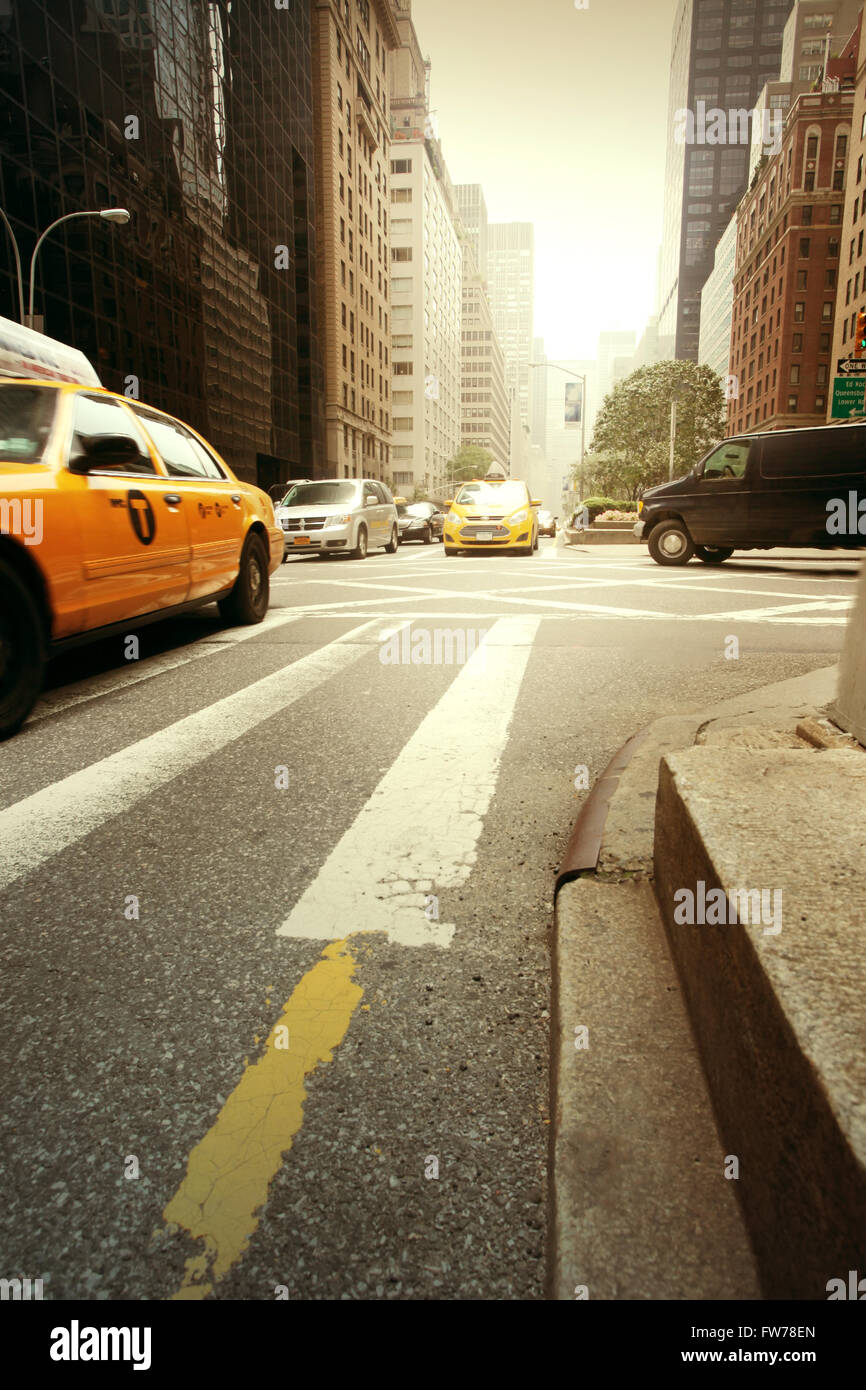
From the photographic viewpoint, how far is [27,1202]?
4.51 ft

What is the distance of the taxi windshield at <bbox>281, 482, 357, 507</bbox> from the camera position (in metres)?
18.6

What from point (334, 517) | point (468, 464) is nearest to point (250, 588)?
point (334, 517)

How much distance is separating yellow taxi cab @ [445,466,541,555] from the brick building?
2430 inches

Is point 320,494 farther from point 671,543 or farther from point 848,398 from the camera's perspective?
point 848,398

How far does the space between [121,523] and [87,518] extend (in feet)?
1.31

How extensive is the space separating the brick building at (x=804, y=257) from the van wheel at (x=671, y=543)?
6375cm

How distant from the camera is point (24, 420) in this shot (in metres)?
4.57

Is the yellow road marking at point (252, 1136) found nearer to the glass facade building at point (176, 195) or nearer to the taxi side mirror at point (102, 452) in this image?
the taxi side mirror at point (102, 452)

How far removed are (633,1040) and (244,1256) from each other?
0.81 meters

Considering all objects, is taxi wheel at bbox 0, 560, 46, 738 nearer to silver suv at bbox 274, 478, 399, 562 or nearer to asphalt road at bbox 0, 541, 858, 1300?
asphalt road at bbox 0, 541, 858, 1300

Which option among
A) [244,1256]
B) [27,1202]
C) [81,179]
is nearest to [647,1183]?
[244,1256]

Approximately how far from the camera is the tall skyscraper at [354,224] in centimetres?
5978

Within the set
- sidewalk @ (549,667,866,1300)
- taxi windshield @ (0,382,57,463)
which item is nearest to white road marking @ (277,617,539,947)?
sidewalk @ (549,667,866,1300)

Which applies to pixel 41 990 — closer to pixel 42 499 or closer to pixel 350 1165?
pixel 350 1165
